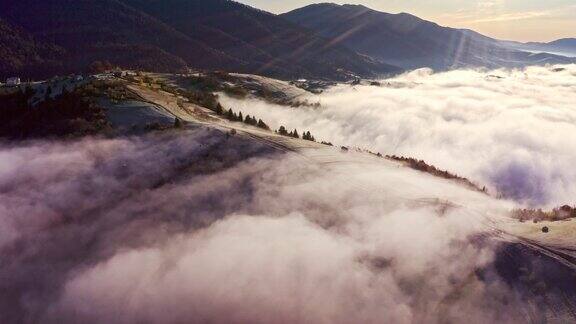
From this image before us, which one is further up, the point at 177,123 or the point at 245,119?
the point at 177,123

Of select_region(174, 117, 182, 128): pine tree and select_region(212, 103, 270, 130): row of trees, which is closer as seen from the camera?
select_region(174, 117, 182, 128): pine tree

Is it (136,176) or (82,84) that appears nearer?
(136,176)

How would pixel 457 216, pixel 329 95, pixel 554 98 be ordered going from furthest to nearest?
pixel 554 98, pixel 329 95, pixel 457 216

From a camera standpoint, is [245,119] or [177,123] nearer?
[177,123]

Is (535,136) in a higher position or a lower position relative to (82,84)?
lower

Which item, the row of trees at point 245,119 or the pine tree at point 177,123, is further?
the row of trees at point 245,119

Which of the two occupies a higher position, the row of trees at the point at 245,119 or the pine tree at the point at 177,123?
the pine tree at the point at 177,123

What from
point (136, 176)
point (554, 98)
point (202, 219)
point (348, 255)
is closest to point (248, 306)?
point (348, 255)

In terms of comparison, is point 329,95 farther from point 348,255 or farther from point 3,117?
point 348,255

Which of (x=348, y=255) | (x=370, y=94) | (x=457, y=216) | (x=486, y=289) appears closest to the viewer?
(x=486, y=289)

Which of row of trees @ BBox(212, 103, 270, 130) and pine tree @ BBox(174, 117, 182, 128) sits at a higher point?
pine tree @ BBox(174, 117, 182, 128)

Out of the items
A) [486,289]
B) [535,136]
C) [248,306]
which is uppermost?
[486,289]
